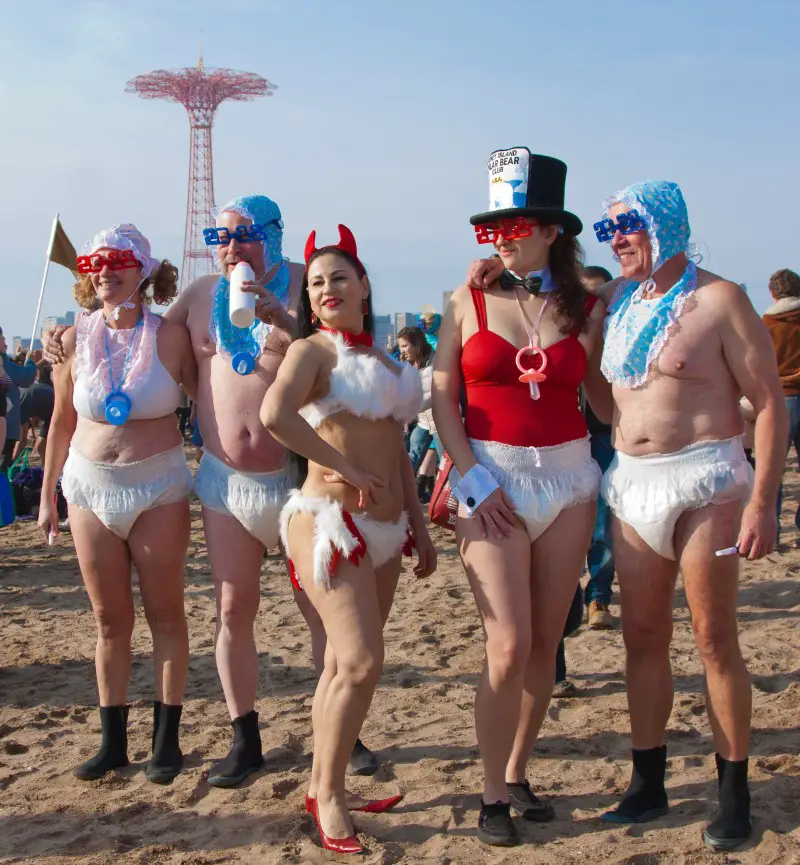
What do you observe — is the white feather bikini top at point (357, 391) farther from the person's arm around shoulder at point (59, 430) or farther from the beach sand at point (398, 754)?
the beach sand at point (398, 754)

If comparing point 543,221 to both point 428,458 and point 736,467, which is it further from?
point 428,458

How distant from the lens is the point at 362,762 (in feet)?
13.3

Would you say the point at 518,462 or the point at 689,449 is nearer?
the point at 689,449

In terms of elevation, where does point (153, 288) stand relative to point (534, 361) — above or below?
above

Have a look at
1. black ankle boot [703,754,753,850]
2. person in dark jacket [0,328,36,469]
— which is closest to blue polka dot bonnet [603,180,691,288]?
black ankle boot [703,754,753,850]

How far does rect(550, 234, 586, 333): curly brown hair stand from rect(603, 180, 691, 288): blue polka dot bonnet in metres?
0.24

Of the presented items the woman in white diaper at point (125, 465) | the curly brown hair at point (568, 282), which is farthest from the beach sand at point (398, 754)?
the curly brown hair at point (568, 282)

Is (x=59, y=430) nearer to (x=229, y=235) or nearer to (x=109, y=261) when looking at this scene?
(x=109, y=261)

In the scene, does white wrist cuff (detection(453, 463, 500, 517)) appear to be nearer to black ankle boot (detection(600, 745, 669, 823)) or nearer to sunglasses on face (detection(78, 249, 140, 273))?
black ankle boot (detection(600, 745, 669, 823))

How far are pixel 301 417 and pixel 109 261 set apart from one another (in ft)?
3.88

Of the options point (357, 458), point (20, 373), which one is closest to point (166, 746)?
point (357, 458)

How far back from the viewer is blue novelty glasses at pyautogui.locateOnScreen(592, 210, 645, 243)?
3.29m

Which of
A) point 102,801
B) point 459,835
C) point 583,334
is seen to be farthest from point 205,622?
point 583,334

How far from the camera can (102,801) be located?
380cm
